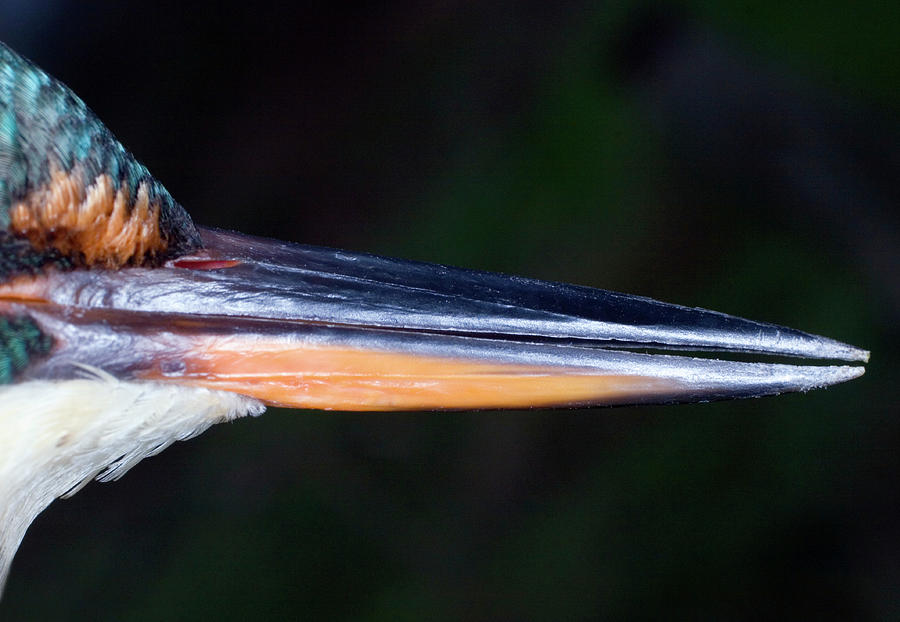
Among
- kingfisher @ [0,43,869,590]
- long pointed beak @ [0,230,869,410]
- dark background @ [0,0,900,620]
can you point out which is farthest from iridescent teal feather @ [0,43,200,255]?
dark background @ [0,0,900,620]

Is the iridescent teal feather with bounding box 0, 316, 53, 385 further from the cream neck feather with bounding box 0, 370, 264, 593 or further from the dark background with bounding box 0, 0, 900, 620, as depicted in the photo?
the dark background with bounding box 0, 0, 900, 620

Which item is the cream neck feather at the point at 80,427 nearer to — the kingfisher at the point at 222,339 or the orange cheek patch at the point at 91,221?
the kingfisher at the point at 222,339

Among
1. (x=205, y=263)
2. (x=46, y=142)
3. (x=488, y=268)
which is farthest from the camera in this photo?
(x=488, y=268)

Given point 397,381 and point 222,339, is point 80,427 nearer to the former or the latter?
point 222,339

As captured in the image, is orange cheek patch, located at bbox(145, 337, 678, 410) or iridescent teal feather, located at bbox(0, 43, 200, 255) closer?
iridescent teal feather, located at bbox(0, 43, 200, 255)

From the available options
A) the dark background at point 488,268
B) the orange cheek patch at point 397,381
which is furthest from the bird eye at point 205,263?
the dark background at point 488,268

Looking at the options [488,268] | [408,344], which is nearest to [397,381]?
[408,344]
